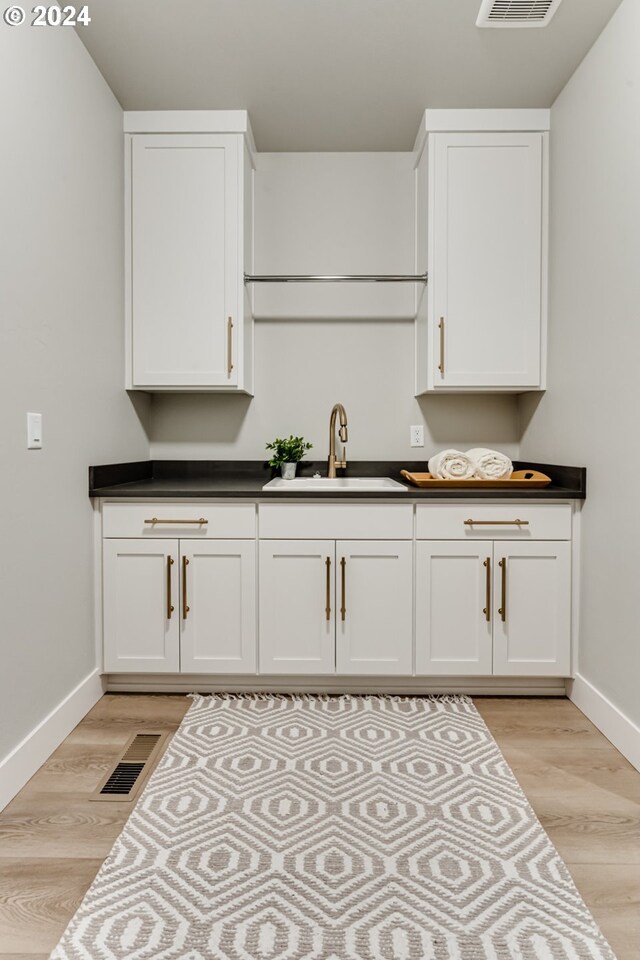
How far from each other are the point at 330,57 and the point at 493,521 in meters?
1.83

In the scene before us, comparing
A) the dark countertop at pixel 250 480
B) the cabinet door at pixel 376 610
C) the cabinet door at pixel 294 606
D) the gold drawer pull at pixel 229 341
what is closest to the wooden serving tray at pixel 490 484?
the dark countertop at pixel 250 480

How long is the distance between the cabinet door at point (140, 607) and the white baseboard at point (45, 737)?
135 millimetres

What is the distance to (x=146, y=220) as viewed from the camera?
8.76ft

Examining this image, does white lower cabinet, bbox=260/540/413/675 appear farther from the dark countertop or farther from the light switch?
the light switch

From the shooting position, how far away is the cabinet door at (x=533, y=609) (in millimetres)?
2396

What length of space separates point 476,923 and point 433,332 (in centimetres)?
210

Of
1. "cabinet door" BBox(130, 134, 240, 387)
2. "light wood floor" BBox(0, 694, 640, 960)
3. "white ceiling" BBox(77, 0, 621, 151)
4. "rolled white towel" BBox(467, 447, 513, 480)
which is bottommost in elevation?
"light wood floor" BBox(0, 694, 640, 960)

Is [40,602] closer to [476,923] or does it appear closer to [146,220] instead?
[476,923]

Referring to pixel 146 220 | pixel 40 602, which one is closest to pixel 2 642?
pixel 40 602

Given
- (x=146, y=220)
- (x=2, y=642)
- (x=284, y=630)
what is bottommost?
(x=284, y=630)

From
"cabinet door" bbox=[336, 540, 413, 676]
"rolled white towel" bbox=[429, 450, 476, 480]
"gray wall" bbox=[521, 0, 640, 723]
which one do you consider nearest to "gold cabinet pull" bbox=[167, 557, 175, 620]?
"cabinet door" bbox=[336, 540, 413, 676]

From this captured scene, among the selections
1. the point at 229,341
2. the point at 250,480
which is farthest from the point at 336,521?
the point at 229,341

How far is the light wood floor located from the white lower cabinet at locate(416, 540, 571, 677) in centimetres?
18

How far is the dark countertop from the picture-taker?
2375 mm
